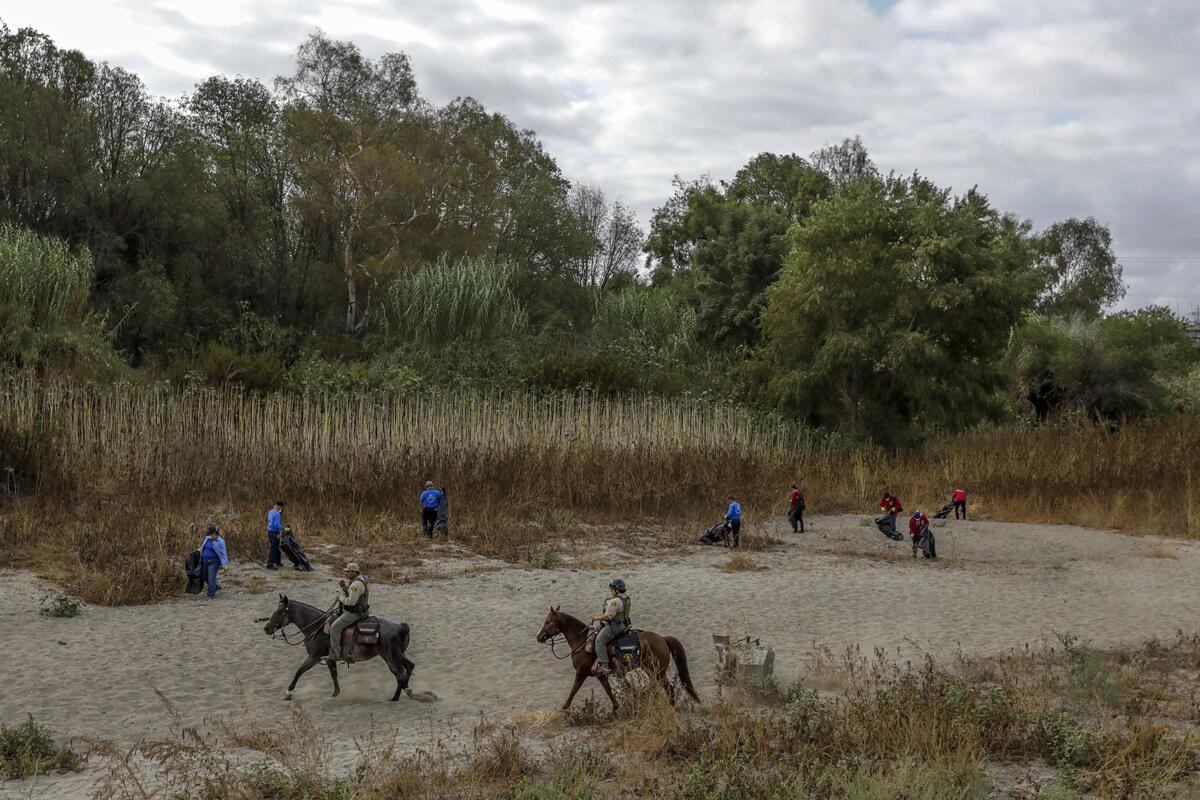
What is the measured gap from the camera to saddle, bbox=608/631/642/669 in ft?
31.5

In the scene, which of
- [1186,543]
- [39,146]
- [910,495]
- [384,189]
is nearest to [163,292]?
[39,146]

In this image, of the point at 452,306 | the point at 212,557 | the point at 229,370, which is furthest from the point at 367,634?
the point at 452,306

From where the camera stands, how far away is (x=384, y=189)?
4147 centimetres

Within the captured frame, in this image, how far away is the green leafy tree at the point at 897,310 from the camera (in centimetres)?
2970

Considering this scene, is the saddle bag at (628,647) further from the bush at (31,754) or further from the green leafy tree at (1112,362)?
the green leafy tree at (1112,362)

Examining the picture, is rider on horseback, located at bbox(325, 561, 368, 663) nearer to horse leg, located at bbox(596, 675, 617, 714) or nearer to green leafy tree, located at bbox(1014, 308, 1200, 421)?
horse leg, located at bbox(596, 675, 617, 714)

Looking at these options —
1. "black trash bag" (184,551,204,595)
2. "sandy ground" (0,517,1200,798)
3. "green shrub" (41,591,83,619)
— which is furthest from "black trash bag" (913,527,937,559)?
"green shrub" (41,591,83,619)

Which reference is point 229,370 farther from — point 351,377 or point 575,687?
point 575,687

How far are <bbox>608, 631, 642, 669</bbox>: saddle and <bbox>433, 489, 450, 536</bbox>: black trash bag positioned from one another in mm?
9766

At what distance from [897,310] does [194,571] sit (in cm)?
2154

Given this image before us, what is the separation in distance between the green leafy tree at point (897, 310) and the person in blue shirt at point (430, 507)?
1497 centimetres

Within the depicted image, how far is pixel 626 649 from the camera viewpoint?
9.61 meters

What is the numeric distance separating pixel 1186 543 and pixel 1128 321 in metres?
17.1

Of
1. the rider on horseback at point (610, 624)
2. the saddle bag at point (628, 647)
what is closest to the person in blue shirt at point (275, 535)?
the rider on horseback at point (610, 624)
